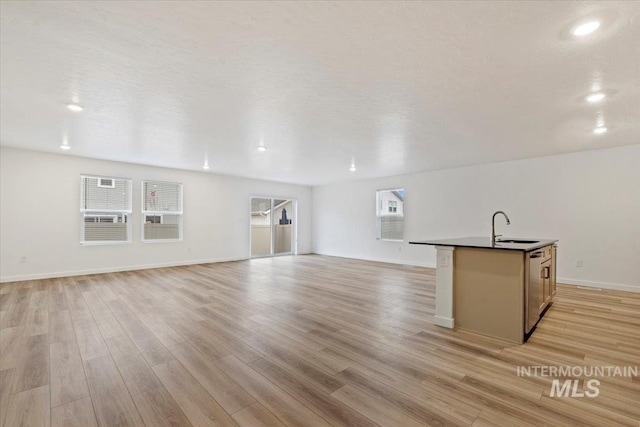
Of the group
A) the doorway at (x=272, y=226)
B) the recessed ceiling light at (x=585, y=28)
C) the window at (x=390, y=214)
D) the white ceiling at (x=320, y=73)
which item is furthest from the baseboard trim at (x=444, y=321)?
the doorway at (x=272, y=226)

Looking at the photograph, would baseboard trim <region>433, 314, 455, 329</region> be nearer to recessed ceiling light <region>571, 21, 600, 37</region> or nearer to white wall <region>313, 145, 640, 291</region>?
recessed ceiling light <region>571, 21, 600, 37</region>

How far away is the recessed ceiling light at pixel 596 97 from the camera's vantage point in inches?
114

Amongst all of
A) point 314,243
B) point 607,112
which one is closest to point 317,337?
point 607,112

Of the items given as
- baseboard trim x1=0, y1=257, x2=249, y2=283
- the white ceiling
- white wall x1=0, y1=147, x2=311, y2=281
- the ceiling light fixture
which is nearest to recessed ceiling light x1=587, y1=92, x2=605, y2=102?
the white ceiling

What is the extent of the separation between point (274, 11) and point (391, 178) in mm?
6867

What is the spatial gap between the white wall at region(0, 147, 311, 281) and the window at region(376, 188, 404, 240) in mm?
4360

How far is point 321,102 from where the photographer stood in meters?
3.15

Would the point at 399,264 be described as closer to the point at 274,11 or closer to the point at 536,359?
the point at 536,359

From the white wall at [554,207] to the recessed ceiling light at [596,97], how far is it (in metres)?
3.02

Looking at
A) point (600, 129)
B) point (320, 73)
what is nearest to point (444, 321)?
point (320, 73)

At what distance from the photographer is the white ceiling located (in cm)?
182

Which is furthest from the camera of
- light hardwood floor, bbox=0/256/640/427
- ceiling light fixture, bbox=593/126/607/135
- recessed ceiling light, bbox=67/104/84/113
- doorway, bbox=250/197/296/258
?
doorway, bbox=250/197/296/258

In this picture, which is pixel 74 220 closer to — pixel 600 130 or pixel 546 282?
pixel 546 282

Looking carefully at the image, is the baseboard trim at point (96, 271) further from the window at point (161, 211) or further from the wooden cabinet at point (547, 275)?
the wooden cabinet at point (547, 275)
